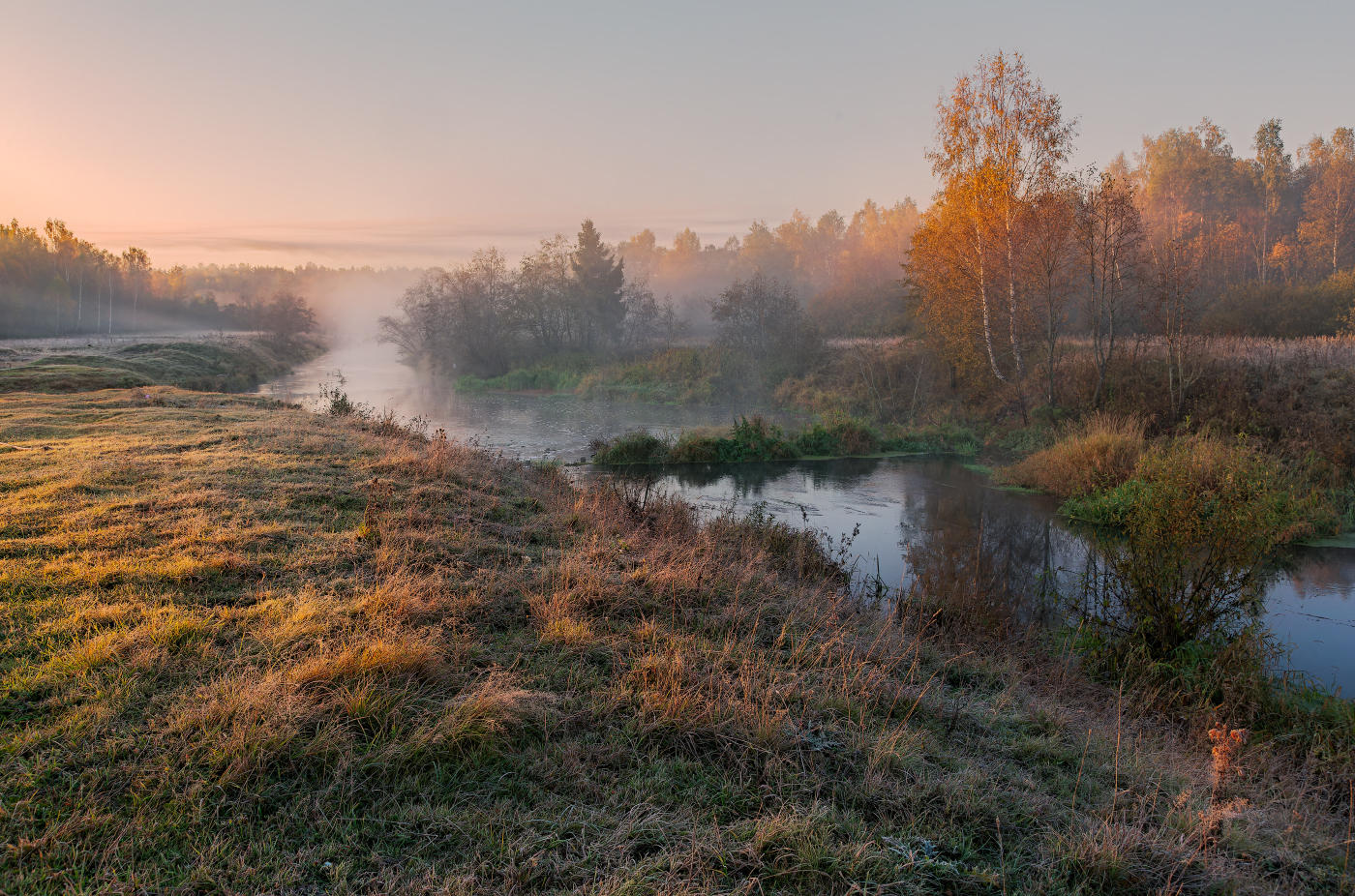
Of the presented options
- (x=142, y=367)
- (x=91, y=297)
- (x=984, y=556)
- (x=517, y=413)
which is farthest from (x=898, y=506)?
(x=91, y=297)

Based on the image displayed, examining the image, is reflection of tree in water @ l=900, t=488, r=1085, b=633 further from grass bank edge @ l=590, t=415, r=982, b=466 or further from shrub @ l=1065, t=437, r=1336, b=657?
grass bank edge @ l=590, t=415, r=982, b=466

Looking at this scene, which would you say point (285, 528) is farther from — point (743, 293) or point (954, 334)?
point (743, 293)

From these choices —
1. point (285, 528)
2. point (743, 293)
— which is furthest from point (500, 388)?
point (285, 528)

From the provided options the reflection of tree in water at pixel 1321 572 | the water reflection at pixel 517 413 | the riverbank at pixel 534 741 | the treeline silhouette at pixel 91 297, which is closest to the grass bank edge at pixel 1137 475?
the reflection of tree in water at pixel 1321 572

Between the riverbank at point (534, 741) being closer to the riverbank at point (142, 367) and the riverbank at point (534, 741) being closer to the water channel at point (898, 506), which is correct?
the water channel at point (898, 506)

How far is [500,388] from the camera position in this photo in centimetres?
4244

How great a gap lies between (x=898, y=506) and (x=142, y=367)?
3126 cm

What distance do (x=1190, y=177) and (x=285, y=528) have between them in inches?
2738

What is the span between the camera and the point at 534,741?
374cm

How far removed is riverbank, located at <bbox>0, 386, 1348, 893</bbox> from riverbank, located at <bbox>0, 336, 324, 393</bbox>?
18206 millimetres

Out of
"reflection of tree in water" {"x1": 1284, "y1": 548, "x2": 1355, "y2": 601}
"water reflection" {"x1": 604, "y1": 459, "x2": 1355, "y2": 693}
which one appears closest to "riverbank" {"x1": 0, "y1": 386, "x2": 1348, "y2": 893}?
"water reflection" {"x1": 604, "y1": 459, "x2": 1355, "y2": 693}

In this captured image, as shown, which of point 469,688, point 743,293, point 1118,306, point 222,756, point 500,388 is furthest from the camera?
point 500,388

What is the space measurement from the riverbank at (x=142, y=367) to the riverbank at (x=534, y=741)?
1821 centimetres

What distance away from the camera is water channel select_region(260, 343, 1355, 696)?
8.31 m
